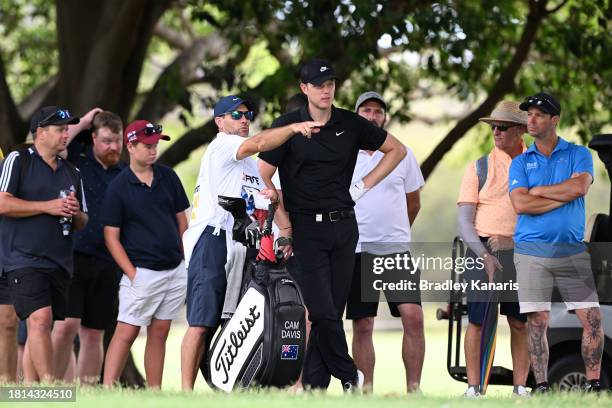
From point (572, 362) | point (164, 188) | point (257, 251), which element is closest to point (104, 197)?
point (164, 188)

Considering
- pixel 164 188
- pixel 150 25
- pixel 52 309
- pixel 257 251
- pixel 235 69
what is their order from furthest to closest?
pixel 235 69 < pixel 150 25 < pixel 164 188 < pixel 52 309 < pixel 257 251

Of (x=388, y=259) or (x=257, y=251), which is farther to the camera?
(x=388, y=259)

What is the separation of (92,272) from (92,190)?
0.73 metres

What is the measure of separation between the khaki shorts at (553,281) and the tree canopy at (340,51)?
16.0ft

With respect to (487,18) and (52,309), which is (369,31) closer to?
(487,18)

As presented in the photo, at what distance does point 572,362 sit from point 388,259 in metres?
2.23

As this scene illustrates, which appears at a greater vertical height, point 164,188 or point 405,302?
point 164,188

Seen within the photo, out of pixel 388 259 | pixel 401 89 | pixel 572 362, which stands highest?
pixel 401 89

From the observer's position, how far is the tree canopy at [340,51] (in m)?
15.8

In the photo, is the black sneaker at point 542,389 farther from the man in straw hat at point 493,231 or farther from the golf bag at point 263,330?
the golf bag at point 263,330

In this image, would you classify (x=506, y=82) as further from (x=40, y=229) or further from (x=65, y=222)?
(x=40, y=229)

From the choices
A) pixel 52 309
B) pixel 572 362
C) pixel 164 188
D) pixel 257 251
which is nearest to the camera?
pixel 257 251

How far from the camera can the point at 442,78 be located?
18516 mm

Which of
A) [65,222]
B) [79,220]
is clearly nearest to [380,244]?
[79,220]
